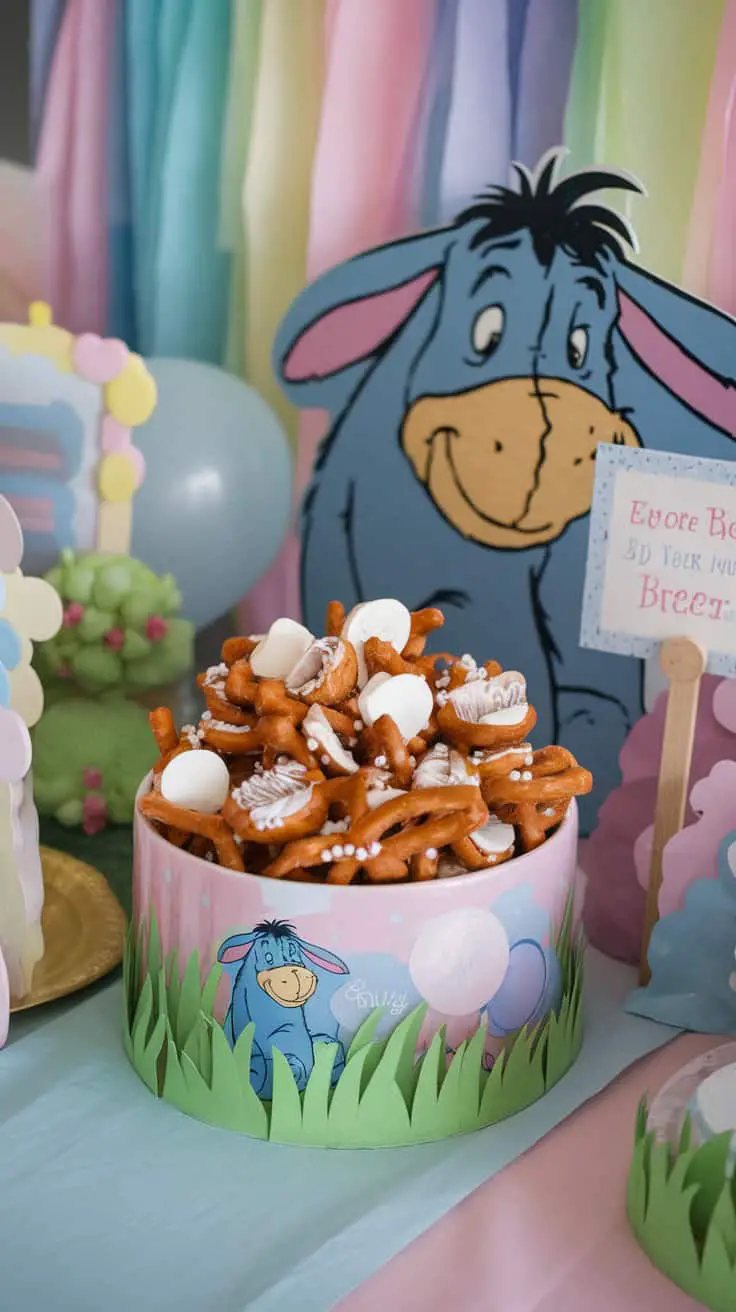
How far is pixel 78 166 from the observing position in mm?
1906

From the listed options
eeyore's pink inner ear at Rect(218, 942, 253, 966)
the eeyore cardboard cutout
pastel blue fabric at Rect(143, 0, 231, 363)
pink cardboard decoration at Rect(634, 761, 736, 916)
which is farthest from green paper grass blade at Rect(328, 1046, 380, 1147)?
pastel blue fabric at Rect(143, 0, 231, 363)

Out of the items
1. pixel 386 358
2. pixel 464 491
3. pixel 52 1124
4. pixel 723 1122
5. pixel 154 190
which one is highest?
pixel 154 190

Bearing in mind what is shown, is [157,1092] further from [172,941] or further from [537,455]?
[537,455]

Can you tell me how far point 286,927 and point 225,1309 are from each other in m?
0.25

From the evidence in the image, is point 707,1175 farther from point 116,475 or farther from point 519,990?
point 116,475

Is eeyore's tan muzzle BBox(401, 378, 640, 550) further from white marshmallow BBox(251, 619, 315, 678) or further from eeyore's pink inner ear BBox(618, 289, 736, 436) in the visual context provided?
white marshmallow BBox(251, 619, 315, 678)

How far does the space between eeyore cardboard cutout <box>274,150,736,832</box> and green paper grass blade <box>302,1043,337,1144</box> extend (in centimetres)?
65

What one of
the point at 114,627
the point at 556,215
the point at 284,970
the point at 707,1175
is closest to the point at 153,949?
the point at 284,970

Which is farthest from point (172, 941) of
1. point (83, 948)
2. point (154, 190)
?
point (154, 190)

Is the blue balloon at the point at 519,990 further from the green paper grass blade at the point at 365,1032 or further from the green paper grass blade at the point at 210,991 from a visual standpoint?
the green paper grass blade at the point at 210,991

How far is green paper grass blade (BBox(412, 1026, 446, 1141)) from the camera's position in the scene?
3.38 ft

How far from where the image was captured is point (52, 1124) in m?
1.07

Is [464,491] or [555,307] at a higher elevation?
[555,307]

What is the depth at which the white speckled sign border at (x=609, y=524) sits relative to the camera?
1.17 m
